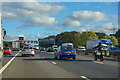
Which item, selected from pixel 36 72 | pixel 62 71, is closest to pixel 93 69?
pixel 62 71

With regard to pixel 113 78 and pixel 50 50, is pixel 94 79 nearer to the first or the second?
pixel 113 78

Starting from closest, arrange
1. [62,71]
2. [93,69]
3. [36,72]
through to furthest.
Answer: [36,72] < [62,71] < [93,69]

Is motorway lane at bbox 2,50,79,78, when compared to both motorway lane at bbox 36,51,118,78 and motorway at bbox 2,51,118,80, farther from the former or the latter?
motorway lane at bbox 36,51,118,78

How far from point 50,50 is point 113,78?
51771 millimetres

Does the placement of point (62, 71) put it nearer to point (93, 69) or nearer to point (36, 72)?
point (36, 72)

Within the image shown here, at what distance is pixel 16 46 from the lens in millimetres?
70750

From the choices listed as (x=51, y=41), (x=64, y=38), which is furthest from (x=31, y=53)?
(x=51, y=41)

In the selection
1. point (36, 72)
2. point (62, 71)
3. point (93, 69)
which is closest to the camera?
point (36, 72)

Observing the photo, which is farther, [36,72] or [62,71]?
[62,71]

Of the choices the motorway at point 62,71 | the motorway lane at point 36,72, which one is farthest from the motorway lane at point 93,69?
the motorway lane at point 36,72

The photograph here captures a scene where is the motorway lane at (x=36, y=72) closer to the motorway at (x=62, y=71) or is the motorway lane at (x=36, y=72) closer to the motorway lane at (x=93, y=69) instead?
the motorway at (x=62, y=71)

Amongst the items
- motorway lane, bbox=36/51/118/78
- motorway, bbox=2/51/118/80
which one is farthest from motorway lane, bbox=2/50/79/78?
motorway lane, bbox=36/51/118/78

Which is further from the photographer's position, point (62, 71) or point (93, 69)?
point (93, 69)

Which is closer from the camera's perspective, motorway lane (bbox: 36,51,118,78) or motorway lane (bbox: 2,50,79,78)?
motorway lane (bbox: 2,50,79,78)
